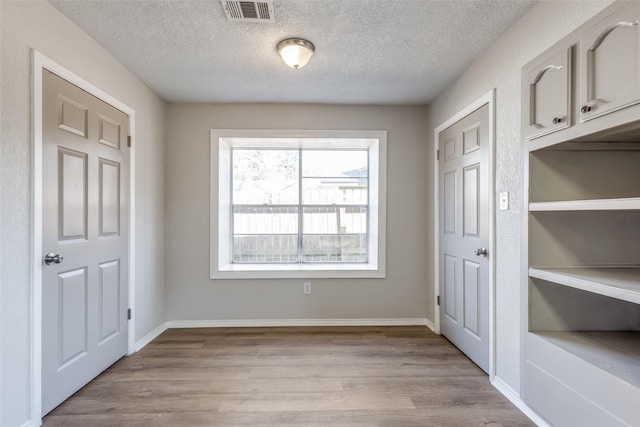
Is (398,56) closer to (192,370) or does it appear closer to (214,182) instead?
(214,182)

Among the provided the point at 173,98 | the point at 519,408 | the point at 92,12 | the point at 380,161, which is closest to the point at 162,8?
the point at 92,12

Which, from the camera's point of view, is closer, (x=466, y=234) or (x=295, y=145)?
(x=466, y=234)

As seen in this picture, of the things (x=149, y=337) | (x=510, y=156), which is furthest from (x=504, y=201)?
(x=149, y=337)

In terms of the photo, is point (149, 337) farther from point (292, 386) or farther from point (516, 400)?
point (516, 400)

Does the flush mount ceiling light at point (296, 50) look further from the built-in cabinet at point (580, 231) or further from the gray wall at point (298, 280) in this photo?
the built-in cabinet at point (580, 231)

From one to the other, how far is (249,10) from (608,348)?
2541mm

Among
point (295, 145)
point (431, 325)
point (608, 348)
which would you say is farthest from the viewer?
point (295, 145)

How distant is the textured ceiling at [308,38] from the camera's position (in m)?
1.75

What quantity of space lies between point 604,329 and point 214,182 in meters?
3.19

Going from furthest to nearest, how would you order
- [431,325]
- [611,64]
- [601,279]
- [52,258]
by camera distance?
[431,325], [52,258], [601,279], [611,64]

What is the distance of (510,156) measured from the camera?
193cm

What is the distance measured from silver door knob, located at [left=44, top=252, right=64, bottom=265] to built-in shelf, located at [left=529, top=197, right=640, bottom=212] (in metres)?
2.67

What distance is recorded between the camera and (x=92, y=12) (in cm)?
179

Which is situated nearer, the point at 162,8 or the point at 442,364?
the point at 162,8
